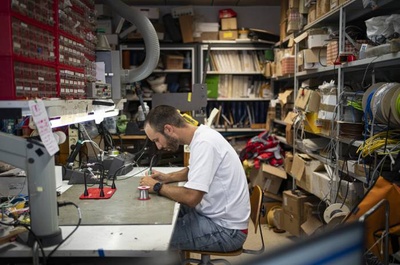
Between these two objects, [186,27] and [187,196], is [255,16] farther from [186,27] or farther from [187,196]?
[187,196]

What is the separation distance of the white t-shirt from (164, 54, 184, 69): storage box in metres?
2.90

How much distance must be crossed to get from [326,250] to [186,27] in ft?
14.8

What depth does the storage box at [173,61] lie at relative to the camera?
16.1ft

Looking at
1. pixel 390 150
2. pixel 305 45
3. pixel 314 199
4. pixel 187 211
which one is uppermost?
pixel 305 45

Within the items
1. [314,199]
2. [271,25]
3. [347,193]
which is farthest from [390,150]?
[271,25]

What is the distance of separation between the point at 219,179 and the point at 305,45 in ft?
6.96

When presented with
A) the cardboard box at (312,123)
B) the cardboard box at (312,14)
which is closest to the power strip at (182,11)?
the cardboard box at (312,14)

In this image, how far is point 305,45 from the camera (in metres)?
3.66

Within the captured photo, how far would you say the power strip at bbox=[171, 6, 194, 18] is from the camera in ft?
16.0

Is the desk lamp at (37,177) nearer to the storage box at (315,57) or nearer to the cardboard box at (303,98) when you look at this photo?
the cardboard box at (303,98)

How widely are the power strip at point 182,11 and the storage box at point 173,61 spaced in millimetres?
537

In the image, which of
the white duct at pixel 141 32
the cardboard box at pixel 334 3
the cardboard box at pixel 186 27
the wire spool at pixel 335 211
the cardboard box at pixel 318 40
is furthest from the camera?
the cardboard box at pixel 186 27

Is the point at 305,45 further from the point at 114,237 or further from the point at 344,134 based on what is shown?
the point at 114,237

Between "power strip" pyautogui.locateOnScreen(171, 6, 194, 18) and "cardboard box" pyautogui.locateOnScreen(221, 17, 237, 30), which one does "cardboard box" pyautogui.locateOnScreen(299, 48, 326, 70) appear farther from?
"power strip" pyautogui.locateOnScreen(171, 6, 194, 18)
